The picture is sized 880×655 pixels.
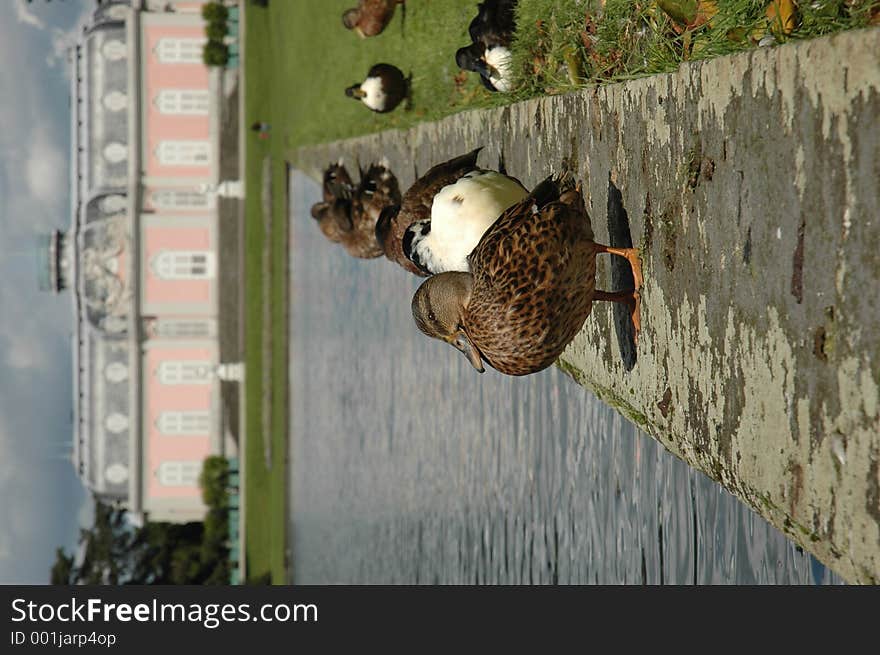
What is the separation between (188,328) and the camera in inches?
910

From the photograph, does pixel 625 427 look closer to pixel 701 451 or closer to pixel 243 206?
pixel 701 451

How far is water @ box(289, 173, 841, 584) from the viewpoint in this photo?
4.26 meters

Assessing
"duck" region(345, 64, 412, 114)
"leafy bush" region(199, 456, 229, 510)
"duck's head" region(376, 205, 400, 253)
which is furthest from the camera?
"leafy bush" region(199, 456, 229, 510)

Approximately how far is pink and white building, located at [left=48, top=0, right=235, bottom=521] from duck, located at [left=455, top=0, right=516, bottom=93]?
18.0 metres

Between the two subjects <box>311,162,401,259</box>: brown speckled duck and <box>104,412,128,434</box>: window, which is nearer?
<box>311,162,401,259</box>: brown speckled duck

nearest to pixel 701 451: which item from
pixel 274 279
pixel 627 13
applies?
pixel 627 13

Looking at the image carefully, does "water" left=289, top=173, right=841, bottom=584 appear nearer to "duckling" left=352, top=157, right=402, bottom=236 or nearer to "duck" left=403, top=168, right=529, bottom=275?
"duckling" left=352, top=157, right=402, bottom=236

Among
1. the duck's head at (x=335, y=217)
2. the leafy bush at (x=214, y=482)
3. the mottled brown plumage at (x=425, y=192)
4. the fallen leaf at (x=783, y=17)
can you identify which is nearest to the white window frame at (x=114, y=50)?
the leafy bush at (x=214, y=482)

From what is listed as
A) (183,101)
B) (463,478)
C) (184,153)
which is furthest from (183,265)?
(463,478)

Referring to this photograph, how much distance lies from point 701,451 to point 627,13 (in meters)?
1.65

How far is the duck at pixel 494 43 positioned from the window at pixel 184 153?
18599 millimetres

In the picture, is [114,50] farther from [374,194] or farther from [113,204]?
[374,194]

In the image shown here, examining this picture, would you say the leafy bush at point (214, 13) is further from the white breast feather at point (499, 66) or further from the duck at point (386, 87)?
the white breast feather at point (499, 66)

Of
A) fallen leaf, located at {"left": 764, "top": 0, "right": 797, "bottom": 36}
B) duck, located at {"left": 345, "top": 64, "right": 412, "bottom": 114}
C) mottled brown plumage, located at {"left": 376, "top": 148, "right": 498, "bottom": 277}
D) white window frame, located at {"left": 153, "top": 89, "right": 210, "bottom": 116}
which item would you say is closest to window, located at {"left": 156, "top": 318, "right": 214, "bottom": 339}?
white window frame, located at {"left": 153, "top": 89, "right": 210, "bottom": 116}
